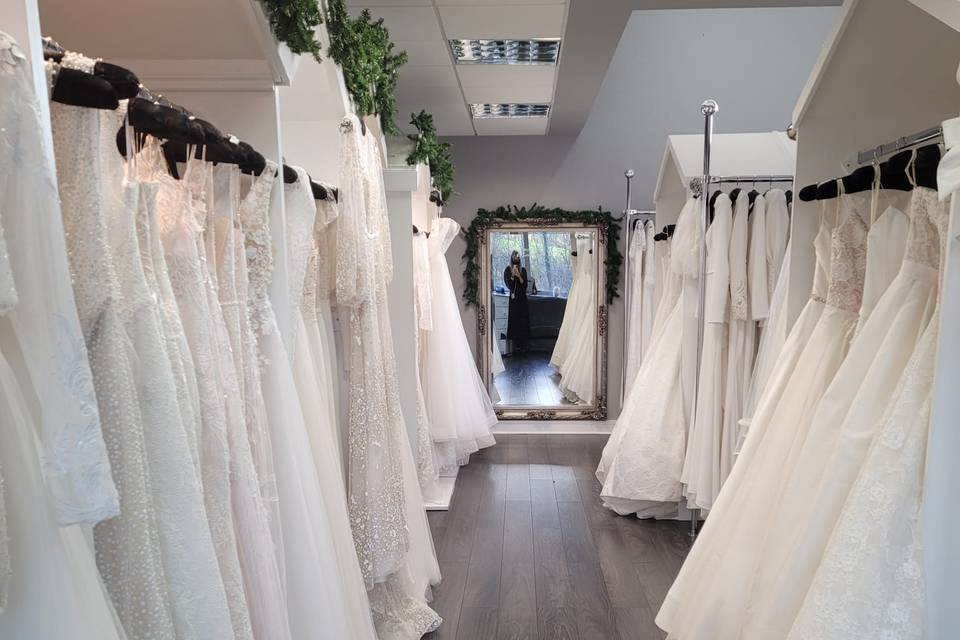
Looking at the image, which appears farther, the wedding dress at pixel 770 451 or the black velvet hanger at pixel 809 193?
the black velvet hanger at pixel 809 193

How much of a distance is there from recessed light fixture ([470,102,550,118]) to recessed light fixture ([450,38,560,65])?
2.86 ft

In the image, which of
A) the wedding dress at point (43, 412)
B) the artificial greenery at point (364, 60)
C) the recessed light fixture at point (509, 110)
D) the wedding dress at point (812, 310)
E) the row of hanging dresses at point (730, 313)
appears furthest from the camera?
the recessed light fixture at point (509, 110)

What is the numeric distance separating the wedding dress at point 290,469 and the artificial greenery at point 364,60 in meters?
0.71

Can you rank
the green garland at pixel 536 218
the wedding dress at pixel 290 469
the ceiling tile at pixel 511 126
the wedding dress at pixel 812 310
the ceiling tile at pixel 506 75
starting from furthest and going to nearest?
the green garland at pixel 536 218
the ceiling tile at pixel 511 126
the ceiling tile at pixel 506 75
the wedding dress at pixel 812 310
the wedding dress at pixel 290 469

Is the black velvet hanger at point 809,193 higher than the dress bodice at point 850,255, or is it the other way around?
the black velvet hanger at point 809,193

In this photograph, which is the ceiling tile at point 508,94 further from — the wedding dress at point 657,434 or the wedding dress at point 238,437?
the wedding dress at point 238,437

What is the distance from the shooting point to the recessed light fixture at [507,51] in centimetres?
330

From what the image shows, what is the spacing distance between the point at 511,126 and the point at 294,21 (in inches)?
147

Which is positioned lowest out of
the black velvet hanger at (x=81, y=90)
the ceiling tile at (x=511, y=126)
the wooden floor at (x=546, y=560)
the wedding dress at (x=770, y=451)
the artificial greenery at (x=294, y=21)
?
the wooden floor at (x=546, y=560)

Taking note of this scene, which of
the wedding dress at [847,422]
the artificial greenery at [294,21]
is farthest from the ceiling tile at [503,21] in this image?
the wedding dress at [847,422]

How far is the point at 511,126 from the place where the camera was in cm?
503

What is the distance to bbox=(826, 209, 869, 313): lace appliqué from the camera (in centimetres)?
160

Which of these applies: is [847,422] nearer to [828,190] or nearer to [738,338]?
[828,190]

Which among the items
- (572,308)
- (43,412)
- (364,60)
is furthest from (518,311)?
(43,412)
